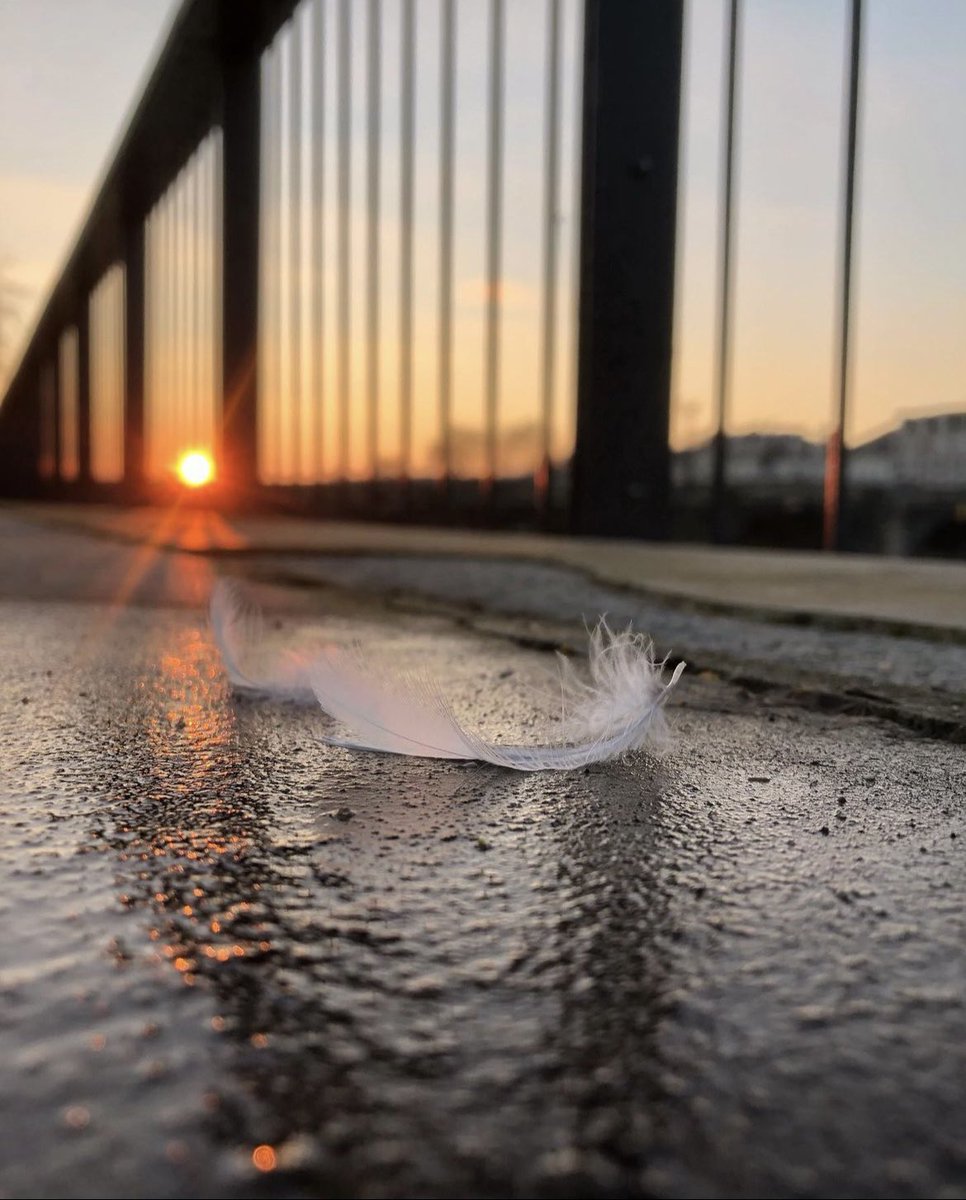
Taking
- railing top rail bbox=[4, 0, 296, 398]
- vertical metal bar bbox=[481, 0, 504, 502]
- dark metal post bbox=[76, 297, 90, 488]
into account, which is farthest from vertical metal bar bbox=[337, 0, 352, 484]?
dark metal post bbox=[76, 297, 90, 488]

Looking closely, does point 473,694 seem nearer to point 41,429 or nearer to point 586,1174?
point 586,1174

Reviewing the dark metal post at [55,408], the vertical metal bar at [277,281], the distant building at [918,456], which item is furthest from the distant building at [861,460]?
the dark metal post at [55,408]

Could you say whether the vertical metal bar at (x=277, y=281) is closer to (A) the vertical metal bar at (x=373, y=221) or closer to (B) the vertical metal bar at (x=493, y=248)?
(A) the vertical metal bar at (x=373, y=221)

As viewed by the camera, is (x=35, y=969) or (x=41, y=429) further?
(x=41, y=429)

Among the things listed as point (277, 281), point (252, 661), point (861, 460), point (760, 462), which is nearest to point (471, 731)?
point (252, 661)

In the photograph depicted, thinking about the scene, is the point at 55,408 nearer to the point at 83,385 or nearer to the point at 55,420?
the point at 55,420

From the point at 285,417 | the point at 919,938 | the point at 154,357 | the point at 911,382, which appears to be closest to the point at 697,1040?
the point at 919,938
